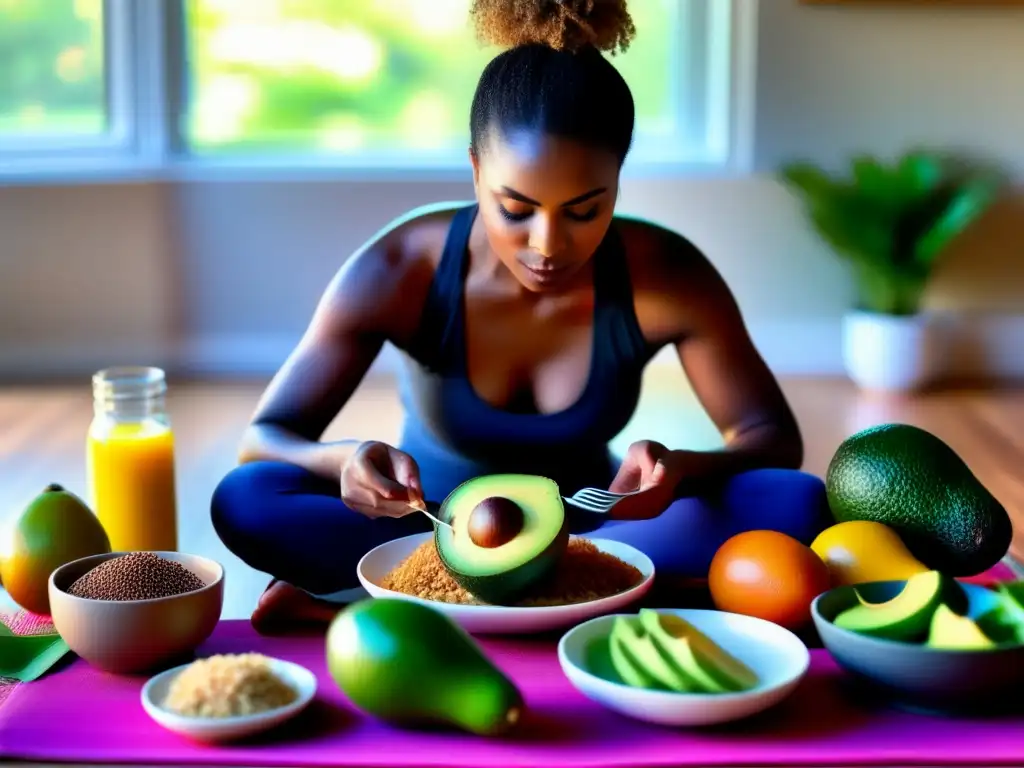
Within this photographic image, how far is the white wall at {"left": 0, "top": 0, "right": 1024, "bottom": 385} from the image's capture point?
4168 mm

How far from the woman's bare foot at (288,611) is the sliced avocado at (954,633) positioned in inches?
25.7

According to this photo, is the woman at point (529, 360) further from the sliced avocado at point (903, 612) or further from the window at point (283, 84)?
the window at point (283, 84)

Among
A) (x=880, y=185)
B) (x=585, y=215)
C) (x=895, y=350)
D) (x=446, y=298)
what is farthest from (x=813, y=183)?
(x=585, y=215)

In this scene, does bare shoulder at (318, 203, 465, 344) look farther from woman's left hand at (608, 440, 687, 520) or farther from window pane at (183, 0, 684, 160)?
window pane at (183, 0, 684, 160)

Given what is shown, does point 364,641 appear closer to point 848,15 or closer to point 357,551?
point 357,551

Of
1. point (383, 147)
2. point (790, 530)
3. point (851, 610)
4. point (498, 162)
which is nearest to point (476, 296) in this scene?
point (498, 162)

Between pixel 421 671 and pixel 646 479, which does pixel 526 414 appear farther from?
pixel 421 671

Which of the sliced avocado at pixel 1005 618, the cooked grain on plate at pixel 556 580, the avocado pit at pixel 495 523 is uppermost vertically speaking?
the avocado pit at pixel 495 523

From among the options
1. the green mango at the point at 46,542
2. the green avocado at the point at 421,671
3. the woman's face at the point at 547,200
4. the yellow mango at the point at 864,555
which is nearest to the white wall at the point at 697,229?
the green mango at the point at 46,542

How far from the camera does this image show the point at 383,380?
4.23m

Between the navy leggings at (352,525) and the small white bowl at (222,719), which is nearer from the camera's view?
the small white bowl at (222,719)

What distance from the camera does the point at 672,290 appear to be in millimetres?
1814

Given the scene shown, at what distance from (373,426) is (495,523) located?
2.15 meters

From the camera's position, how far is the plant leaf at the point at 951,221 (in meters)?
3.94
